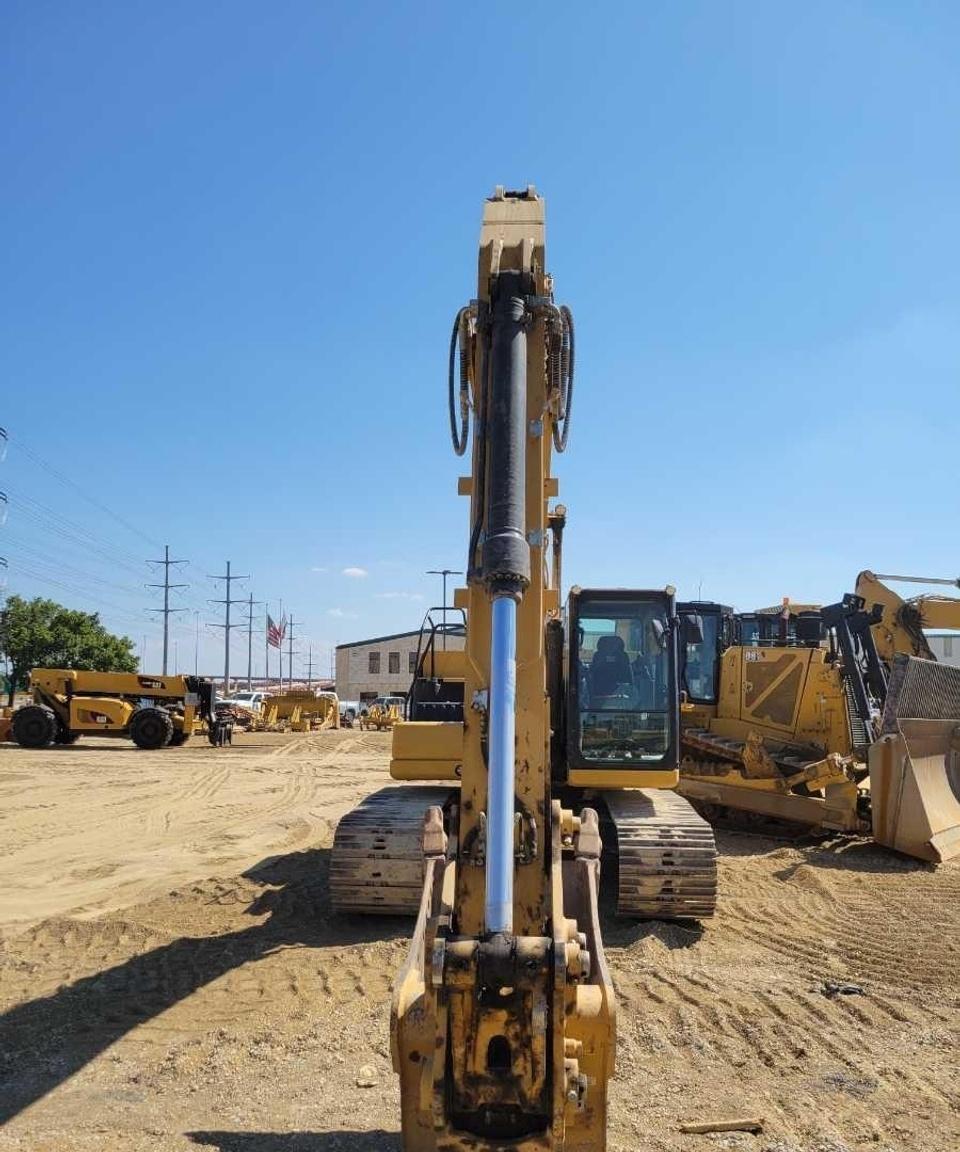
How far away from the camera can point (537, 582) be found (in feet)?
15.0

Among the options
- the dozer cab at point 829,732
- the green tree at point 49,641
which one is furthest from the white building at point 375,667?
the dozer cab at point 829,732

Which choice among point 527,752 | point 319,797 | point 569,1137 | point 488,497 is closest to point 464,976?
point 569,1137

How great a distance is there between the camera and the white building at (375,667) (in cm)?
6431

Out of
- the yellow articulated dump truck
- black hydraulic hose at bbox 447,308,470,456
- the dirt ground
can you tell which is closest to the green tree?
the yellow articulated dump truck

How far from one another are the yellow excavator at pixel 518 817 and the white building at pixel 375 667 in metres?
56.7

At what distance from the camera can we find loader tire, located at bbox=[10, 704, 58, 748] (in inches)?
1024

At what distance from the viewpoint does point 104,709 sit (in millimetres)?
26344

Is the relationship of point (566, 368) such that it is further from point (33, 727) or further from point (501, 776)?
point (33, 727)

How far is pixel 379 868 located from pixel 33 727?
22.0 m

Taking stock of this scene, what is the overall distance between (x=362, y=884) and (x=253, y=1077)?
2.65 meters

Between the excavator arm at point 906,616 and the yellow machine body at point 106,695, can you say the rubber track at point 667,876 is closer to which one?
the excavator arm at point 906,616

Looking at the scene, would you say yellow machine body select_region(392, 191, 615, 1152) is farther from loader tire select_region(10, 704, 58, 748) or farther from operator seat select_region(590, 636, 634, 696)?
loader tire select_region(10, 704, 58, 748)

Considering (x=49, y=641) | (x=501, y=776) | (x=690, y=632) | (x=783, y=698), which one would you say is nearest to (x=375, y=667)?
(x=49, y=641)

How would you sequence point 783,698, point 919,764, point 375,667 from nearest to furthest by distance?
1. point 919,764
2. point 783,698
3. point 375,667
